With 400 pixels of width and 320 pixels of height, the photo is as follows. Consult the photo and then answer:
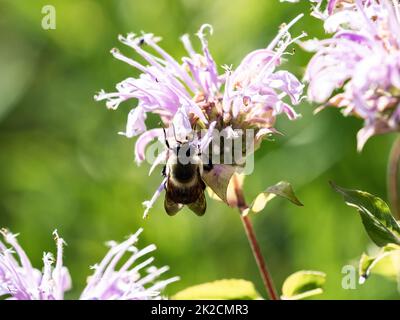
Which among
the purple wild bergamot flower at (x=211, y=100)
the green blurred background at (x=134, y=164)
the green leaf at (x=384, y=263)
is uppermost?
the green blurred background at (x=134, y=164)

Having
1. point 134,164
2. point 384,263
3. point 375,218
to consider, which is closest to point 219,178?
point 375,218

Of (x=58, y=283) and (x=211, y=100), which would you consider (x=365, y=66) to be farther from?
(x=58, y=283)

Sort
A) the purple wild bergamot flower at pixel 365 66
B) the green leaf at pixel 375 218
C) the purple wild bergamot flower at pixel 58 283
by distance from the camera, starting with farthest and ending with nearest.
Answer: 1. the purple wild bergamot flower at pixel 58 283
2. the green leaf at pixel 375 218
3. the purple wild bergamot flower at pixel 365 66

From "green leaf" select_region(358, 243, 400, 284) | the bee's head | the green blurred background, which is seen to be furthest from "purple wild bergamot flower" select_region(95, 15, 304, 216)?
the green blurred background

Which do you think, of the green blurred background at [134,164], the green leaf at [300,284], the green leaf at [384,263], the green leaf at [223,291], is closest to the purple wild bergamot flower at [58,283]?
the green leaf at [223,291]

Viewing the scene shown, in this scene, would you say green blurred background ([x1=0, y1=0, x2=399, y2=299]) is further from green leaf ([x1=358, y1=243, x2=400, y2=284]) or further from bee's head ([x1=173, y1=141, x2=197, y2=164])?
bee's head ([x1=173, y1=141, x2=197, y2=164])

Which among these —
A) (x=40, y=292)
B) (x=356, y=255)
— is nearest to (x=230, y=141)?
(x=40, y=292)

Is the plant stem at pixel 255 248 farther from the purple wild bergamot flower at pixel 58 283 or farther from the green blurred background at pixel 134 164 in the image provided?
the green blurred background at pixel 134 164
